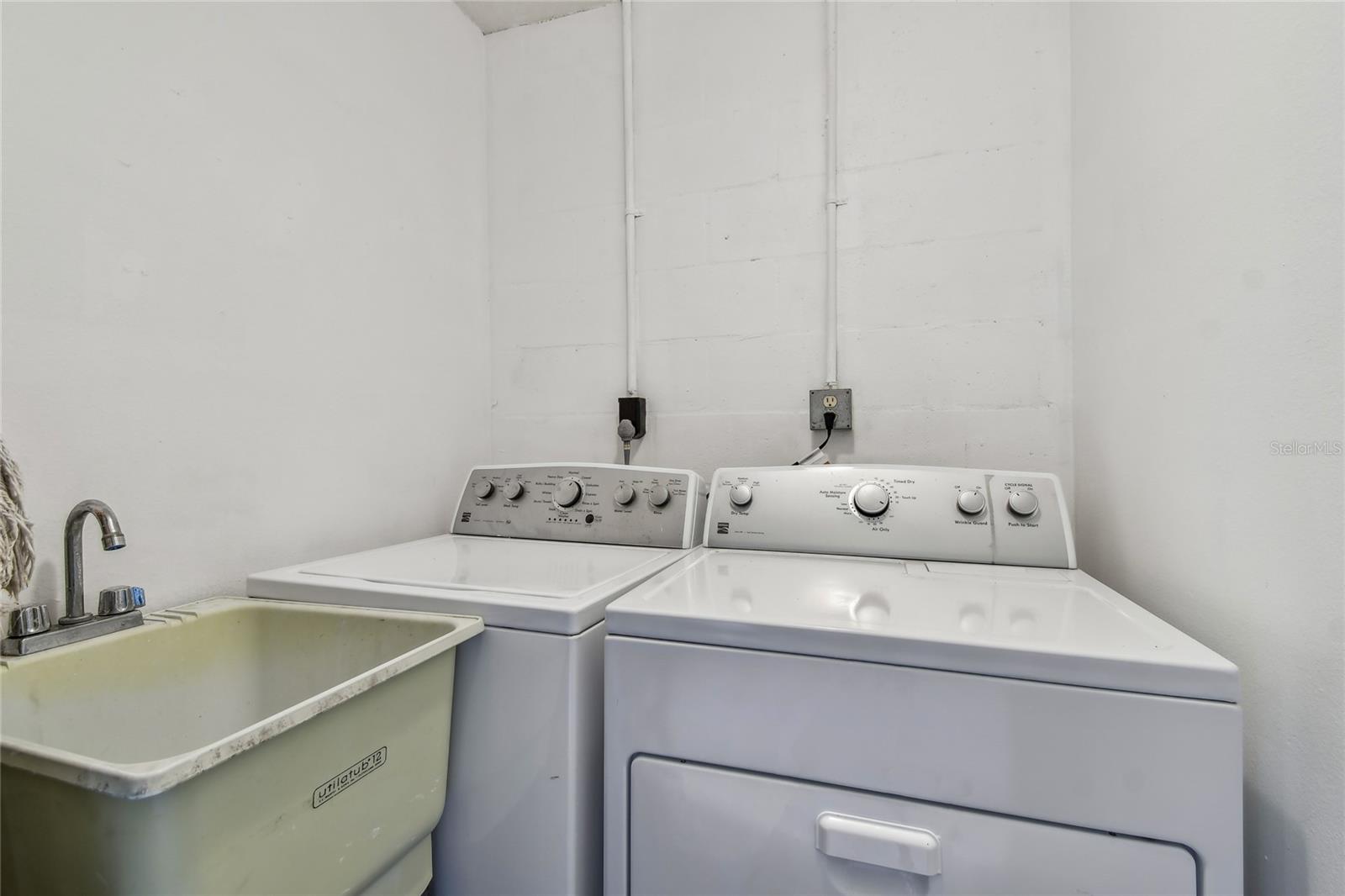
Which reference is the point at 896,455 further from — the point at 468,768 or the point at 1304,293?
the point at 468,768

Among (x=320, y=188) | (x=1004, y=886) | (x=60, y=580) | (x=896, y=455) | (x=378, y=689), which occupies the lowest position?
(x=1004, y=886)

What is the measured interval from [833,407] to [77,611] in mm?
1384

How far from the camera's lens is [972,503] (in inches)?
41.6

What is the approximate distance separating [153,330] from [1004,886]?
4.41 feet

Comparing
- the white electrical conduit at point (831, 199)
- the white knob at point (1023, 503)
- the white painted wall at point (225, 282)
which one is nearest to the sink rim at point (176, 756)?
the white painted wall at point (225, 282)

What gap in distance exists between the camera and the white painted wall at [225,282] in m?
0.79

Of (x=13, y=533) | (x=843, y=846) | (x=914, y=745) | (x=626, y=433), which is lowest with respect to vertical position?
(x=843, y=846)

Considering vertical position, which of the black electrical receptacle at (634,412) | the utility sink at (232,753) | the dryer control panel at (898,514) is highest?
the black electrical receptacle at (634,412)

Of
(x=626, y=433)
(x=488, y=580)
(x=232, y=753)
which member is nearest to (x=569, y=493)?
(x=626, y=433)

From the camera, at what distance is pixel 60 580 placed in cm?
79

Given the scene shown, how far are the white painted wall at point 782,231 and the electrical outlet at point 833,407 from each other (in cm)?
4

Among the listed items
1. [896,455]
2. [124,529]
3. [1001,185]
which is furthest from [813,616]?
[1001,185]

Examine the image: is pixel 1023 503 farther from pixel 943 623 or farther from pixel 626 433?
pixel 626 433

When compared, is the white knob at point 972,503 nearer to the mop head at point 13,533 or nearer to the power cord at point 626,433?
the power cord at point 626,433
